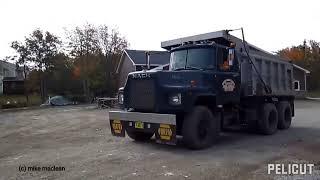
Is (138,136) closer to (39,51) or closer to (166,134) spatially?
(166,134)

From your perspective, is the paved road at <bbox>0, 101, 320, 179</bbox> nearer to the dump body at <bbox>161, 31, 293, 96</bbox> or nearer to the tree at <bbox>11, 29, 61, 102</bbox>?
the dump body at <bbox>161, 31, 293, 96</bbox>

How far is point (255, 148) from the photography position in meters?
10.2

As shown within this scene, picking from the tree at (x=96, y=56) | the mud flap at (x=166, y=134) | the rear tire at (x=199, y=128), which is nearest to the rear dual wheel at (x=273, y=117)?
the rear tire at (x=199, y=128)

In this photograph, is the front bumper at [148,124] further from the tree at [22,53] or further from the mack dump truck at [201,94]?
the tree at [22,53]

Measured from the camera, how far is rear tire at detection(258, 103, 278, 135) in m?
12.7

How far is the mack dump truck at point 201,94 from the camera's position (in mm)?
9773

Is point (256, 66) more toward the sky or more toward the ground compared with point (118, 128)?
more toward the sky

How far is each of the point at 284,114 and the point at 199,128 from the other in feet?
18.6

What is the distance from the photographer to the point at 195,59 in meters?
11.0

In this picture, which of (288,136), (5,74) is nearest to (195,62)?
(288,136)

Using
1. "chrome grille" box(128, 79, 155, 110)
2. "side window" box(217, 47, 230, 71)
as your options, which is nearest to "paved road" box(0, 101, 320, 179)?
"chrome grille" box(128, 79, 155, 110)

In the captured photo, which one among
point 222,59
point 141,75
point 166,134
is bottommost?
point 166,134

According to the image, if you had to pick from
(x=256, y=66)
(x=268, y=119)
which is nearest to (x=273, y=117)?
(x=268, y=119)

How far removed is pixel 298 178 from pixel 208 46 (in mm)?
4844
